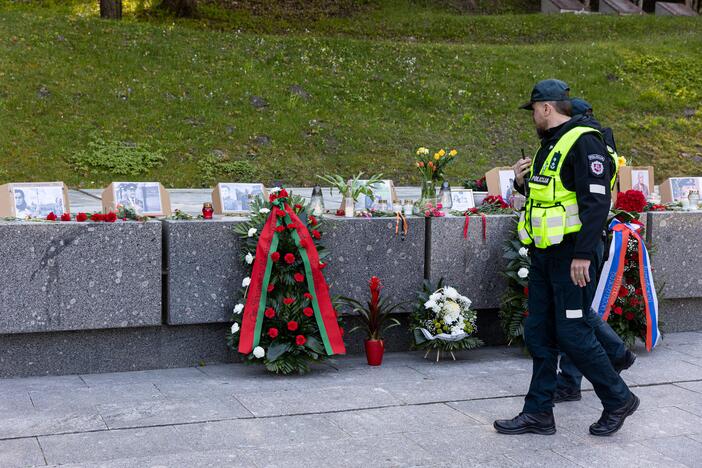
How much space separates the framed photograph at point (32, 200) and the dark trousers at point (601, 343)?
328 centimetres

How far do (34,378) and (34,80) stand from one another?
467 inches

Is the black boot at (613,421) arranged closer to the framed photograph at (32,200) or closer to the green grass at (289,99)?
the framed photograph at (32,200)

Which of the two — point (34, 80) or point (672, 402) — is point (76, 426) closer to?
point (672, 402)

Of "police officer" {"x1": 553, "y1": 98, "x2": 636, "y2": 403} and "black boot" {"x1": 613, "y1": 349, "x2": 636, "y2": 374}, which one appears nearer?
"police officer" {"x1": 553, "y1": 98, "x2": 636, "y2": 403}

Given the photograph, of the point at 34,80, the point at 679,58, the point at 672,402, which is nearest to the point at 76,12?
the point at 34,80

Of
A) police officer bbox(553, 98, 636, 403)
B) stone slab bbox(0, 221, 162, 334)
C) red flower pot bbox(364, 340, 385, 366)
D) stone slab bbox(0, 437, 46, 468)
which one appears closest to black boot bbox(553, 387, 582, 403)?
police officer bbox(553, 98, 636, 403)

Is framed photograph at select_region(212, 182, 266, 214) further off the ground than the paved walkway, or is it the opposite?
framed photograph at select_region(212, 182, 266, 214)

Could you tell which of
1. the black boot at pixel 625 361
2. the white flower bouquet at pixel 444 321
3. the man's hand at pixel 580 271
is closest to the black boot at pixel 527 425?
the black boot at pixel 625 361

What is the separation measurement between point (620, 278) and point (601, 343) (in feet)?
4.92

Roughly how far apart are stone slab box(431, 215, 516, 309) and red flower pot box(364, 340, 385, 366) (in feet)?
2.16

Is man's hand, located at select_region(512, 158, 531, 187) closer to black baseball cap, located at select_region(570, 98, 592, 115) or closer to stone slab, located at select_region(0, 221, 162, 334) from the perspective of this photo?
black baseball cap, located at select_region(570, 98, 592, 115)

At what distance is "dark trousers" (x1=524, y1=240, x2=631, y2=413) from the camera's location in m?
4.89

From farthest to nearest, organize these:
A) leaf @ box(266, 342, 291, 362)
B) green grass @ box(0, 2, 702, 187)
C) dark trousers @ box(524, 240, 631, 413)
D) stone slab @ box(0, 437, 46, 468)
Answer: green grass @ box(0, 2, 702, 187) < leaf @ box(266, 342, 291, 362) < dark trousers @ box(524, 240, 631, 413) < stone slab @ box(0, 437, 46, 468)

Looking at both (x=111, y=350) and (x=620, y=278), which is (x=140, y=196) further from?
(x=620, y=278)
